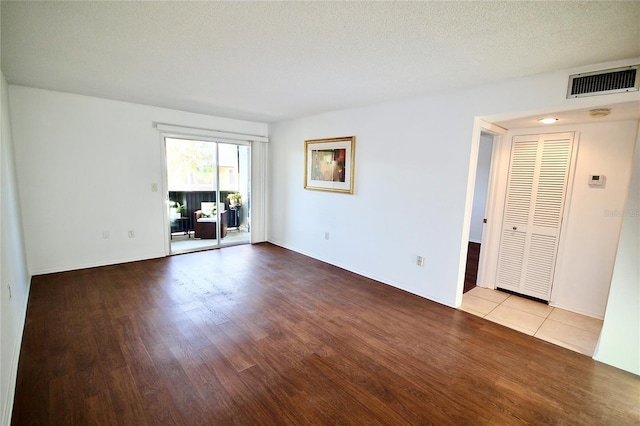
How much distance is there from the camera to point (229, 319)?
2.74 meters

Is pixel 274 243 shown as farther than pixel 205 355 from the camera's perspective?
Yes

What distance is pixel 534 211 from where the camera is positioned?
335 cm

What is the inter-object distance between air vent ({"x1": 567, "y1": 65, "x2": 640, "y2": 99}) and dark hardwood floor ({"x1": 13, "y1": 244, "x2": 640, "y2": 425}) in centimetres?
216

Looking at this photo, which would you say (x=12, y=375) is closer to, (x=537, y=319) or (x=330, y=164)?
(x=330, y=164)

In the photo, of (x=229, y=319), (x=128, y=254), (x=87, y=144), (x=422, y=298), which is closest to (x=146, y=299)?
(x=229, y=319)

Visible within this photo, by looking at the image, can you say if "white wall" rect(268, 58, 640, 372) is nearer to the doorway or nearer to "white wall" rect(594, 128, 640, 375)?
"white wall" rect(594, 128, 640, 375)

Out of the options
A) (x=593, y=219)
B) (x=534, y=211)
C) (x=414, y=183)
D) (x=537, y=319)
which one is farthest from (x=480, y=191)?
(x=537, y=319)

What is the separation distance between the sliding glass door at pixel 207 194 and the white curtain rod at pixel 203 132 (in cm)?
19

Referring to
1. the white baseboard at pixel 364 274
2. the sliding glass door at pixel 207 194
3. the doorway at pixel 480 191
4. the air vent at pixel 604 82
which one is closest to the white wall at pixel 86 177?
the sliding glass door at pixel 207 194

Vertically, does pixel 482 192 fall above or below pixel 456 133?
below

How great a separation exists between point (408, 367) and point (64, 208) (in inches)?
182

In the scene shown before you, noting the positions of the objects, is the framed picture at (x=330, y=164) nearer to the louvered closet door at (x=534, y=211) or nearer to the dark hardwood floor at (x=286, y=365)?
the dark hardwood floor at (x=286, y=365)

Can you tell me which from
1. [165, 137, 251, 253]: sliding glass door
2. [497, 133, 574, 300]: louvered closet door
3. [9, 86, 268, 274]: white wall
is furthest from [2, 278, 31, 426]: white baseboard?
[497, 133, 574, 300]: louvered closet door

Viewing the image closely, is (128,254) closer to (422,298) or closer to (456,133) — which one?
(422,298)
